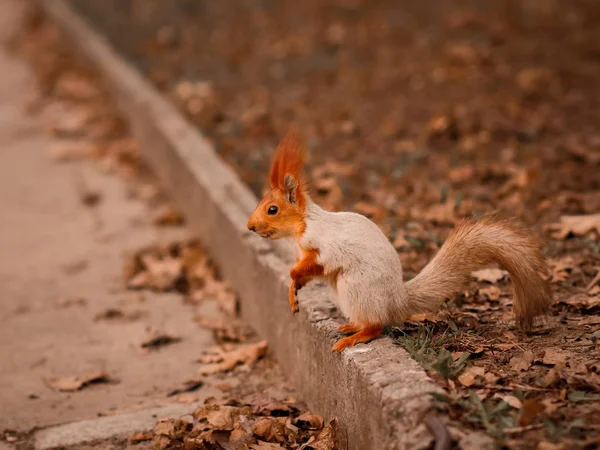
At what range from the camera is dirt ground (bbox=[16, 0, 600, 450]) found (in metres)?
2.84

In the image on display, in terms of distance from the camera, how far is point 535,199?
4824 mm

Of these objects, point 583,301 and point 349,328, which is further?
point 583,301

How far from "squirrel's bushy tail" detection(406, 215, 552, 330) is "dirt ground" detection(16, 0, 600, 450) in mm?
158

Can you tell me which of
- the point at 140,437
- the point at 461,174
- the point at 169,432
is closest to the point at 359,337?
the point at 169,432

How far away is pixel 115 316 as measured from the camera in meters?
4.63

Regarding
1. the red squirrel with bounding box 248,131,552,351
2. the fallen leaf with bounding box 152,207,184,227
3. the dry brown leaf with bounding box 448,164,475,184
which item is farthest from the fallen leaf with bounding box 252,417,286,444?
the fallen leaf with bounding box 152,207,184,227

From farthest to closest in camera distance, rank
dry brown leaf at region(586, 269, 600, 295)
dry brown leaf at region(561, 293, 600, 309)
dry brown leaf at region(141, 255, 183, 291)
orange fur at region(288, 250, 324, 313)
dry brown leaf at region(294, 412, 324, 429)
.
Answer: dry brown leaf at region(141, 255, 183, 291) → dry brown leaf at region(586, 269, 600, 295) → dry brown leaf at region(561, 293, 600, 309) → dry brown leaf at region(294, 412, 324, 429) → orange fur at region(288, 250, 324, 313)

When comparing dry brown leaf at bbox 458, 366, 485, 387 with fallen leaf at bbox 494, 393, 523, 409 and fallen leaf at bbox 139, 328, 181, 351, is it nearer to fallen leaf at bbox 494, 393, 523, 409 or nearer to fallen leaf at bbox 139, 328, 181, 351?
fallen leaf at bbox 494, 393, 523, 409

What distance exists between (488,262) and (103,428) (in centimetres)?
168

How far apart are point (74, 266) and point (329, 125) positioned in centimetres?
234

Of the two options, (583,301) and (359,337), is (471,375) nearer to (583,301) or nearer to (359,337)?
(359,337)

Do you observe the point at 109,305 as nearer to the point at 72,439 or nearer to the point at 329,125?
the point at 72,439

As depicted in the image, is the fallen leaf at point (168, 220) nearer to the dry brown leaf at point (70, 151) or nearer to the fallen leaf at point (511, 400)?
the dry brown leaf at point (70, 151)

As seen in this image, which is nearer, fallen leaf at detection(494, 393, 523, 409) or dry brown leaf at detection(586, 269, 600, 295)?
fallen leaf at detection(494, 393, 523, 409)
